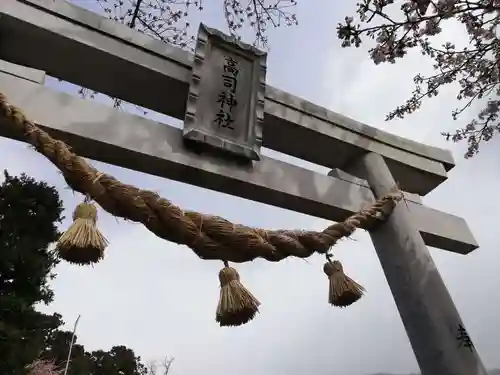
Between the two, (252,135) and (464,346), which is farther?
(252,135)

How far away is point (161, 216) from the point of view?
156cm

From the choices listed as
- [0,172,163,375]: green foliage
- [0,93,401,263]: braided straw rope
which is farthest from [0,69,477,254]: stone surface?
[0,172,163,375]: green foliage

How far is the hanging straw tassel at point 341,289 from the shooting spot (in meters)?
1.88

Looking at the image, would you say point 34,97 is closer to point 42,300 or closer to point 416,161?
point 416,161

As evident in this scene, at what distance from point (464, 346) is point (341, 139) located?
1.20 m

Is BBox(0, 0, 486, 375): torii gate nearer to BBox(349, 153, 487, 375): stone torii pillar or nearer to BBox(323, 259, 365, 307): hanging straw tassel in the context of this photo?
BBox(349, 153, 487, 375): stone torii pillar

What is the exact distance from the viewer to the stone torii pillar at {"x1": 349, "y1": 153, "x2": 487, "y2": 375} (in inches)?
79.4

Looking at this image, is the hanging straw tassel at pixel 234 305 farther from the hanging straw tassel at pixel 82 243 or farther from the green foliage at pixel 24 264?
the green foliage at pixel 24 264

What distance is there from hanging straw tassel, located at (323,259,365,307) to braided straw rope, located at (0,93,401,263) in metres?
0.20

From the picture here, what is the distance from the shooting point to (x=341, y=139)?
2592mm

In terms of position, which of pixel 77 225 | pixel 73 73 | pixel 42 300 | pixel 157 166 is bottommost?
pixel 77 225

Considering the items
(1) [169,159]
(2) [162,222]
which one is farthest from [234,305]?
(1) [169,159]

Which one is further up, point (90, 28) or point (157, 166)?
point (90, 28)

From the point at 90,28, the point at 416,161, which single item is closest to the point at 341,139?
the point at 416,161
